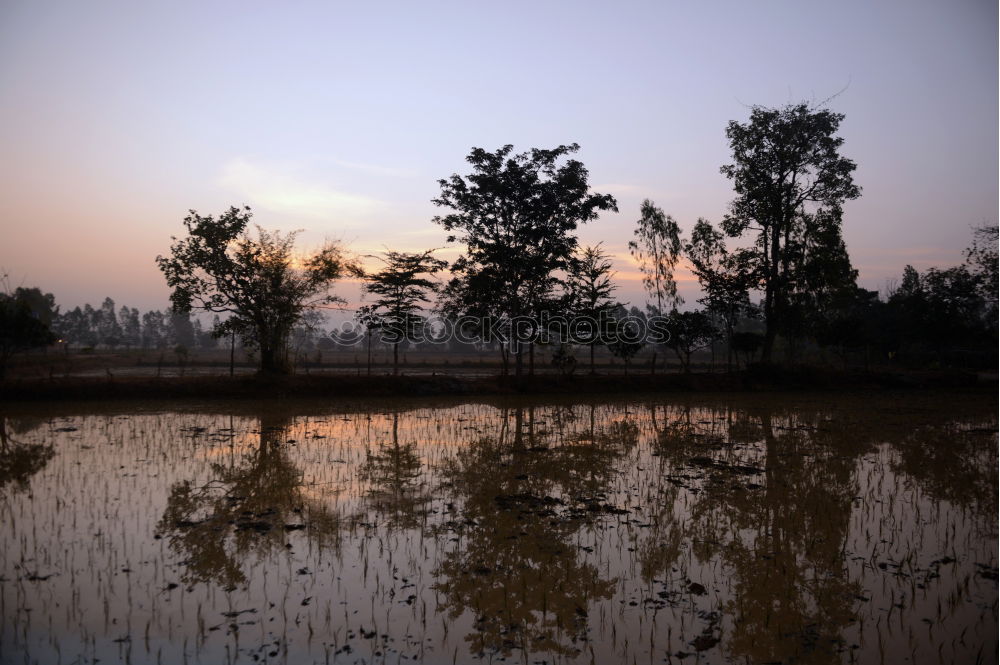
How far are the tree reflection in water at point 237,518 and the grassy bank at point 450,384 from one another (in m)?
15.2

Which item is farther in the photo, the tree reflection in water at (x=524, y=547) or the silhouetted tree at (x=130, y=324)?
the silhouetted tree at (x=130, y=324)

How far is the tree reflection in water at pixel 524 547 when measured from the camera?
18.6ft

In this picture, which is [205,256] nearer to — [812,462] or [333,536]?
[333,536]

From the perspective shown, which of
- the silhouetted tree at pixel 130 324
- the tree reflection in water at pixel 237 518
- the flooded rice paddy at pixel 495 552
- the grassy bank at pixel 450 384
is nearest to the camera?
the flooded rice paddy at pixel 495 552

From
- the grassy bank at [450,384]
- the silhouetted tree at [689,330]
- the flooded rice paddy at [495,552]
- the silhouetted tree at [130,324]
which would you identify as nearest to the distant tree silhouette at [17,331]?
the grassy bank at [450,384]

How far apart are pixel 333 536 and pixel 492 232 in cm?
2316

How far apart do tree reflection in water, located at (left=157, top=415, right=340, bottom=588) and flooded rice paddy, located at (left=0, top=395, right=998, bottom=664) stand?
52 millimetres

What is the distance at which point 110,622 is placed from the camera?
578 cm

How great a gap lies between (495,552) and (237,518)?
4060mm

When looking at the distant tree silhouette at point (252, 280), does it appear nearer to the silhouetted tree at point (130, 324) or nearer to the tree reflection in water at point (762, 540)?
the tree reflection in water at point (762, 540)

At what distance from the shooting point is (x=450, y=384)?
98.0 feet

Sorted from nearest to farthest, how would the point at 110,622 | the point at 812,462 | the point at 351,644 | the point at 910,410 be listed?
1. the point at 351,644
2. the point at 110,622
3. the point at 812,462
4. the point at 910,410

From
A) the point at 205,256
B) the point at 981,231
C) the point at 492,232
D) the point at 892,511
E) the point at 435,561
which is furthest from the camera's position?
the point at 981,231

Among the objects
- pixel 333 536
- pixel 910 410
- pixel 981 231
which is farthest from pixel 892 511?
pixel 981 231
